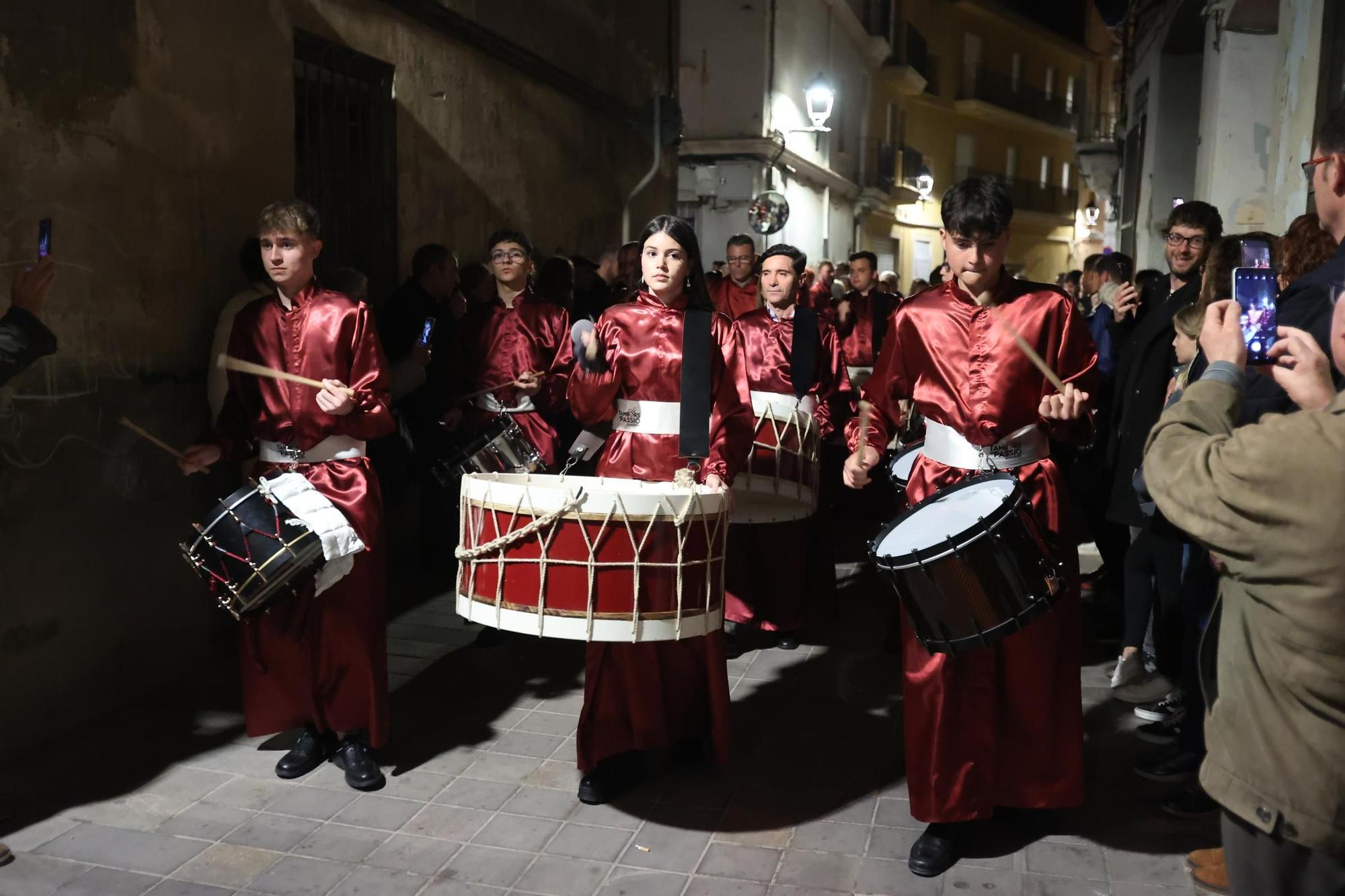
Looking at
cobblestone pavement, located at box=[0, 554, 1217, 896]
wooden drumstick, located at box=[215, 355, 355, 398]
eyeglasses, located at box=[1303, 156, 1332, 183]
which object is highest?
eyeglasses, located at box=[1303, 156, 1332, 183]

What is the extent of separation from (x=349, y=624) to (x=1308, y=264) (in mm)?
3403

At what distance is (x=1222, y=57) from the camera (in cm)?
1044

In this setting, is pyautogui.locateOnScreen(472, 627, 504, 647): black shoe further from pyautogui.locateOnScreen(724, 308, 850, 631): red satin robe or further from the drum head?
the drum head

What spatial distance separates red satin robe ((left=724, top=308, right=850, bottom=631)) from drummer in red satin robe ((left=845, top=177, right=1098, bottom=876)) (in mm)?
2175

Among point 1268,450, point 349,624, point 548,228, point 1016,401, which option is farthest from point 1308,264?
point 548,228

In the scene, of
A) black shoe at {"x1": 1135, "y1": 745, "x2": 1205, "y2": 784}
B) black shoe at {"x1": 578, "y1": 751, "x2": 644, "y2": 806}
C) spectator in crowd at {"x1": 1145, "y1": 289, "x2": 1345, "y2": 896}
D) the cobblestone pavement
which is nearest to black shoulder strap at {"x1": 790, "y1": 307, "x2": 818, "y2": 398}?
the cobblestone pavement

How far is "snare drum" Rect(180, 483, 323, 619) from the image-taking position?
4.07 meters

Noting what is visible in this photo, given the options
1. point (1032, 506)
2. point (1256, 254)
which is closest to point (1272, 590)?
point (1256, 254)

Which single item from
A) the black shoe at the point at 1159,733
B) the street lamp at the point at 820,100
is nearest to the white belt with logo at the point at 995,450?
the black shoe at the point at 1159,733

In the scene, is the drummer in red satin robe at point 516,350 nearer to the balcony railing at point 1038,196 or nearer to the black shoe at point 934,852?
the black shoe at point 934,852

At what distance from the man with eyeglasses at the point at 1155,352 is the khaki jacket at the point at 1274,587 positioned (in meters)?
2.86

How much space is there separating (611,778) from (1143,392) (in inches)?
109

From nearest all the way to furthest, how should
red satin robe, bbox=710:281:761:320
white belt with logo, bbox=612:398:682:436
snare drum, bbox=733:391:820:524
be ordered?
white belt with logo, bbox=612:398:682:436 < snare drum, bbox=733:391:820:524 < red satin robe, bbox=710:281:761:320

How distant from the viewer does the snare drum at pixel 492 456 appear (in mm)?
5805
